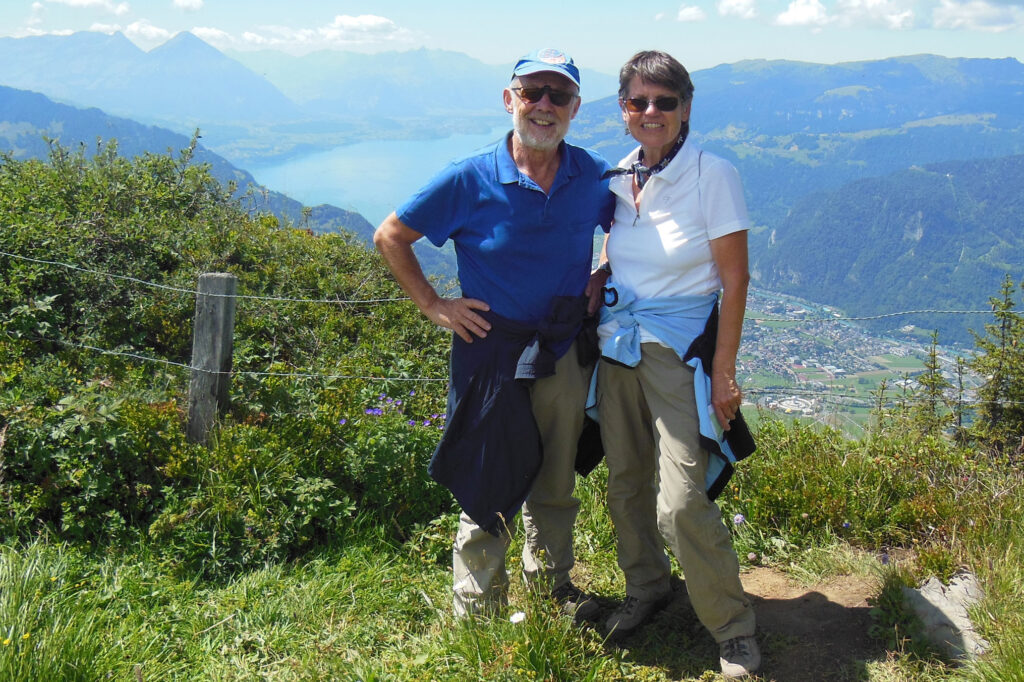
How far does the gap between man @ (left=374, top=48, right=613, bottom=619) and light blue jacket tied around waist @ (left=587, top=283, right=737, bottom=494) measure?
23 cm

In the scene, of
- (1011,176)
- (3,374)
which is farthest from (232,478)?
(1011,176)

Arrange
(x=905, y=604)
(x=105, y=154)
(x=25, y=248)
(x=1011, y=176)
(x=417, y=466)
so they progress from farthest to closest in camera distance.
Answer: (x=1011, y=176) < (x=105, y=154) < (x=25, y=248) < (x=417, y=466) < (x=905, y=604)

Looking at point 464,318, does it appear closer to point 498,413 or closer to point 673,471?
point 498,413

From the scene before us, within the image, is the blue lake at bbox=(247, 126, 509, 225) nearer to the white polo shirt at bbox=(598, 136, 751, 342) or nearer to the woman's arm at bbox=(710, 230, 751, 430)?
the white polo shirt at bbox=(598, 136, 751, 342)

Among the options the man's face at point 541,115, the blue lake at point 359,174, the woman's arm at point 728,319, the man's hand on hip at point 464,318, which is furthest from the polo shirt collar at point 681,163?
the blue lake at point 359,174

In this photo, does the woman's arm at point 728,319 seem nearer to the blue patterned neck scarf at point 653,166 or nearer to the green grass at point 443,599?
the blue patterned neck scarf at point 653,166

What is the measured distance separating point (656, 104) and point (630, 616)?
6.86 feet

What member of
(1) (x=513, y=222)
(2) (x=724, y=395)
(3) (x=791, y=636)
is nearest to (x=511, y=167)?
(1) (x=513, y=222)

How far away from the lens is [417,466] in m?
4.34

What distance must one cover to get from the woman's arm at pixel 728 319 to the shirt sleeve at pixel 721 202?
0.03 meters

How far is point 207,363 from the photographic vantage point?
437 centimetres

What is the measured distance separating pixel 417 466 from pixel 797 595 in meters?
2.06

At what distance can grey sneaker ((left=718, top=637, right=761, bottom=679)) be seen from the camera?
9.52ft

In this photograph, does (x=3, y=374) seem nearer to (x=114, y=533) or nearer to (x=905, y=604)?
(x=114, y=533)
